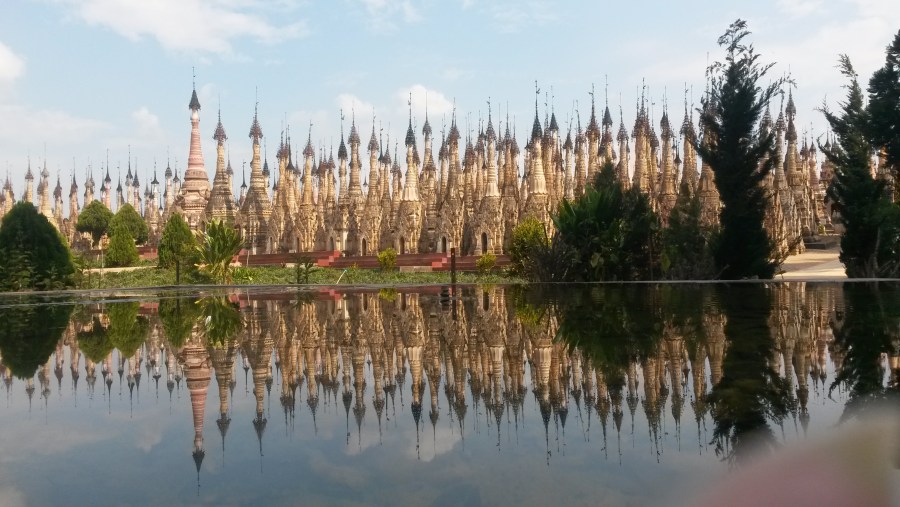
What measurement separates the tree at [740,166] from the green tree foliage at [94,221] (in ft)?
177

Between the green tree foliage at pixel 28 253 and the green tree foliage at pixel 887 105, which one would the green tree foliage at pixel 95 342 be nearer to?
the green tree foliage at pixel 28 253

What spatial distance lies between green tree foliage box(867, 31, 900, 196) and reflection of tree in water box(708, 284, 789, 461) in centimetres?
1420

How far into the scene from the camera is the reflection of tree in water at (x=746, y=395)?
3154mm

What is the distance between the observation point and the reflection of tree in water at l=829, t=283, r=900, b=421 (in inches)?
154

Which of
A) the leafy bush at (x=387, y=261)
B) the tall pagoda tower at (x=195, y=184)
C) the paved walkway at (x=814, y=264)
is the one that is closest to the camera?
the paved walkway at (x=814, y=264)

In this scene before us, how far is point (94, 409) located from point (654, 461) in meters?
3.23

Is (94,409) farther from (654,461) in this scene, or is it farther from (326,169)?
(326,169)

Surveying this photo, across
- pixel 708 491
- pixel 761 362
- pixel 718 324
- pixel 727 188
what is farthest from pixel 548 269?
pixel 708 491

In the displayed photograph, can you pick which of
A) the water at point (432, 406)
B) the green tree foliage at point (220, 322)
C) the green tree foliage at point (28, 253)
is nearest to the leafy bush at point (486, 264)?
the green tree foliage at point (28, 253)

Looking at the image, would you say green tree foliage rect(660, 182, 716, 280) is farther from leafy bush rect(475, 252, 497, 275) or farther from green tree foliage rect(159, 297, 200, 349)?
green tree foliage rect(159, 297, 200, 349)

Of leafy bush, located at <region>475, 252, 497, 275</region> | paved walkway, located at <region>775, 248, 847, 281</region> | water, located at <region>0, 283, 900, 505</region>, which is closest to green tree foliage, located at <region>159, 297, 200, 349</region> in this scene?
water, located at <region>0, 283, 900, 505</region>

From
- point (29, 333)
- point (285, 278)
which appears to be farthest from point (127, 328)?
point (285, 278)

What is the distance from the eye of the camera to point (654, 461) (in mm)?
2939

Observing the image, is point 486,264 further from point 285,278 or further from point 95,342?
point 95,342
